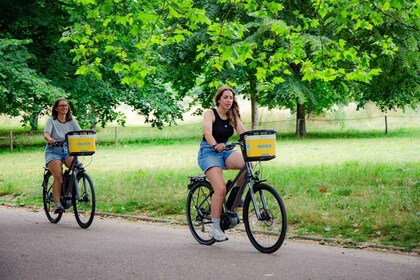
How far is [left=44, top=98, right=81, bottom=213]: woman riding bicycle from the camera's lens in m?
10.6

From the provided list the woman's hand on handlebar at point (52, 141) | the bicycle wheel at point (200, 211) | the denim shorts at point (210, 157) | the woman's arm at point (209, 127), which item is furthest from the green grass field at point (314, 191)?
the woman's hand on handlebar at point (52, 141)

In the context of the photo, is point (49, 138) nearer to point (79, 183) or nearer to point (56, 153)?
point (56, 153)

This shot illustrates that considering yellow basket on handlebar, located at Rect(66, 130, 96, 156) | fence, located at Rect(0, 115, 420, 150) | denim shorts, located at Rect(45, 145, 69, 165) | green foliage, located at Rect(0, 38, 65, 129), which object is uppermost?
green foliage, located at Rect(0, 38, 65, 129)

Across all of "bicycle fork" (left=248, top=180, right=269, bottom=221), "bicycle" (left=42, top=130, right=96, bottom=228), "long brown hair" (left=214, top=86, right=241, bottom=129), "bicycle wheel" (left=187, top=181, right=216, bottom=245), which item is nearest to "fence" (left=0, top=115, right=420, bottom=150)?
"bicycle" (left=42, top=130, right=96, bottom=228)

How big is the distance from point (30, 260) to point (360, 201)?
5472 mm

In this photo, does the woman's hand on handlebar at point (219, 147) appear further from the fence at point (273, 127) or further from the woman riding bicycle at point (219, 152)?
the fence at point (273, 127)

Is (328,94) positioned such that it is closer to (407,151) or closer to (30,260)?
(407,151)

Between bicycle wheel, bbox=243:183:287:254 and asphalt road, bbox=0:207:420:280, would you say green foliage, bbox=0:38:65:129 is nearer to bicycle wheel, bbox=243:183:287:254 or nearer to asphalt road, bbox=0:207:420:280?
asphalt road, bbox=0:207:420:280

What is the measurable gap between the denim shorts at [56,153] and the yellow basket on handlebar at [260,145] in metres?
3.99

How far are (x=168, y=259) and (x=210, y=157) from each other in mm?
1362

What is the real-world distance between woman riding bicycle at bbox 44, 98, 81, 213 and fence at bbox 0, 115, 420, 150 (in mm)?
26349

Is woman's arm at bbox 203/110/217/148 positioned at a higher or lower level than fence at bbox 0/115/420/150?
higher

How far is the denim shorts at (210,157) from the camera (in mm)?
8109

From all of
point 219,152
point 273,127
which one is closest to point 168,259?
point 219,152
